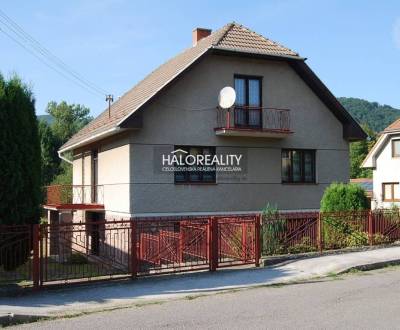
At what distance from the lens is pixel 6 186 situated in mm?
11523

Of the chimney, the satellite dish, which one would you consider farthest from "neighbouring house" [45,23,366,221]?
the chimney

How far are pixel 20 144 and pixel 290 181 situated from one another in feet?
36.0

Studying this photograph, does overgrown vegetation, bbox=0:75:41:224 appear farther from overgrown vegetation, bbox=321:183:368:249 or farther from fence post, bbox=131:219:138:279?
overgrown vegetation, bbox=321:183:368:249

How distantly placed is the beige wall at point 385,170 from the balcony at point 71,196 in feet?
68.2

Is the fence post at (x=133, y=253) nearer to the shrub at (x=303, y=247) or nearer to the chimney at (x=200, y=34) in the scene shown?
the shrub at (x=303, y=247)

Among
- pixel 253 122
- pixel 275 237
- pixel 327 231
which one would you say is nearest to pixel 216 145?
pixel 253 122

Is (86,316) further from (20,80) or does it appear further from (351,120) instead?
(351,120)

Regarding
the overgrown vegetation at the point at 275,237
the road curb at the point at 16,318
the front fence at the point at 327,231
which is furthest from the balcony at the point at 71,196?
the road curb at the point at 16,318

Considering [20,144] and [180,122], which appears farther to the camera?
[180,122]

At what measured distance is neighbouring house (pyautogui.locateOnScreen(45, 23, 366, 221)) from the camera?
17.6 metres

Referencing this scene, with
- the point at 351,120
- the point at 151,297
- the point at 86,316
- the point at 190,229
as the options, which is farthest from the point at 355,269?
the point at 351,120

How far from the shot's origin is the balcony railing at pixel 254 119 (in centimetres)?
1841

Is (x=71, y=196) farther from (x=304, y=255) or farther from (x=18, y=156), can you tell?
(x=304, y=255)

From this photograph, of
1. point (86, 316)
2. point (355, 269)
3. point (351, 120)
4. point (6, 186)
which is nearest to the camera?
point (86, 316)
